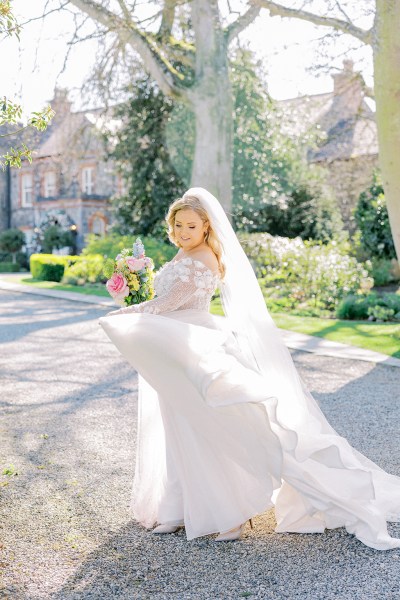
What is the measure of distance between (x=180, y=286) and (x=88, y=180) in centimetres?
3621

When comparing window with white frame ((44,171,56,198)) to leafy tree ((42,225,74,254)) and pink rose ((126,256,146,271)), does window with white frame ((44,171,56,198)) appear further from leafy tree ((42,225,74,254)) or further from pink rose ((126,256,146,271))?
pink rose ((126,256,146,271))

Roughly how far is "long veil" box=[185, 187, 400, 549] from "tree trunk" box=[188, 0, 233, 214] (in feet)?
41.1

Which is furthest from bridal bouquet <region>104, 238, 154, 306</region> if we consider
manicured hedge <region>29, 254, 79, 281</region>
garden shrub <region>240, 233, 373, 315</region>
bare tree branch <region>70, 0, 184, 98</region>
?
manicured hedge <region>29, 254, 79, 281</region>

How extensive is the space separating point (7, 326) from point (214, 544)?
9.70m

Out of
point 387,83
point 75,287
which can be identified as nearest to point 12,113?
point 387,83

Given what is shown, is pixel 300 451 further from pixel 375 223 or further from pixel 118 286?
pixel 375 223

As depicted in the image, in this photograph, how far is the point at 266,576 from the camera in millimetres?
3625

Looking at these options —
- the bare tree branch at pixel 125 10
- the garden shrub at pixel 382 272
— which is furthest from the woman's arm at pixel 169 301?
the garden shrub at pixel 382 272

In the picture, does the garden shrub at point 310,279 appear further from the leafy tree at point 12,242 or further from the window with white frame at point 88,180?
the window with white frame at point 88,180

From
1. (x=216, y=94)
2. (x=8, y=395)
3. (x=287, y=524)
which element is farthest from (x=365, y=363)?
(x=216, y=94)

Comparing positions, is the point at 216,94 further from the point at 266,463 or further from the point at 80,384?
the point at 266,463

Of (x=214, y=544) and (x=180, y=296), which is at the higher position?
(x=180, y=296)

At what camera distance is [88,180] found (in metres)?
39.6

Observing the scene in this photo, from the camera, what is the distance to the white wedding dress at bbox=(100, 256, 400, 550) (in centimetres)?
398
